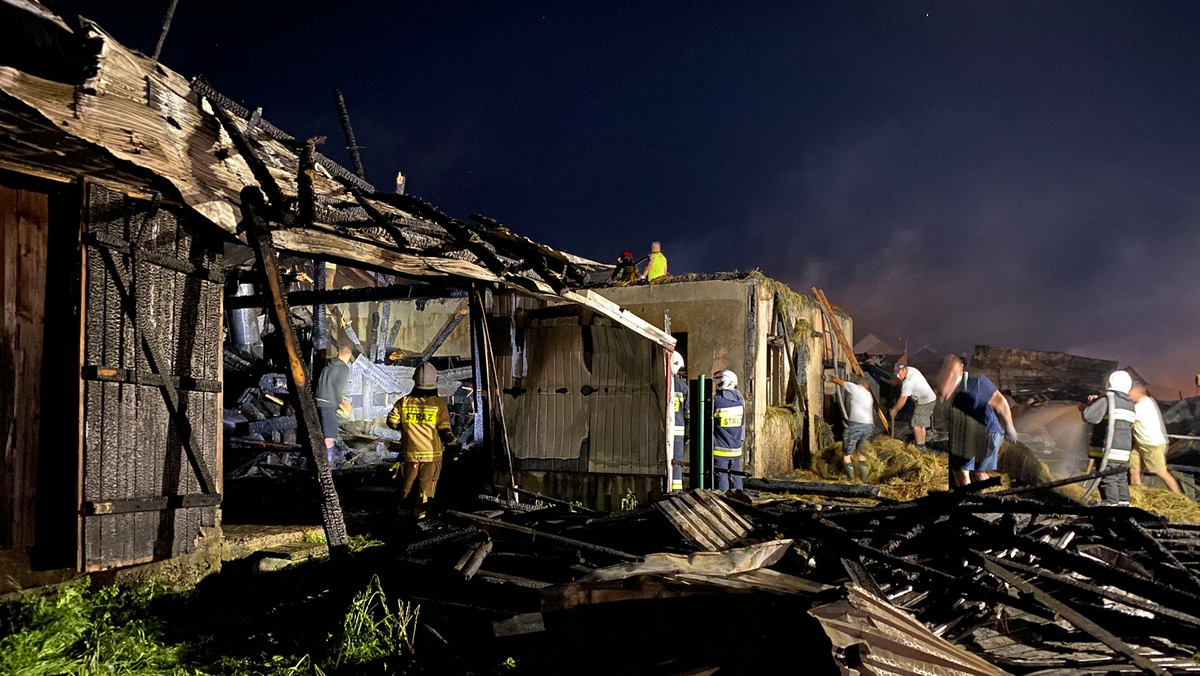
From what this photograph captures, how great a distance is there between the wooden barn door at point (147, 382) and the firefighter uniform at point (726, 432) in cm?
647

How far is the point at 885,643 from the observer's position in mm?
2766

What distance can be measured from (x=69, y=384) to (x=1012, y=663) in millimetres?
6353

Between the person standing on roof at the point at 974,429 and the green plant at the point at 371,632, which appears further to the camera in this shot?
the person standing on roof at the point at 974,429

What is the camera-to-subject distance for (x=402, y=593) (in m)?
4.68

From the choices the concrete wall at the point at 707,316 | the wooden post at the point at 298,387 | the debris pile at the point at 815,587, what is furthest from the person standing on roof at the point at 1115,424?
the wooden post at the point at 298,387

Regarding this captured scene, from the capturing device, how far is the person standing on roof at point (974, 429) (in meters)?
8.13

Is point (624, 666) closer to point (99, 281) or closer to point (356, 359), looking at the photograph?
point (99, 281)

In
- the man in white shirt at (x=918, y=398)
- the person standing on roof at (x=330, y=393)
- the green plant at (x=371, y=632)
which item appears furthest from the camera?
the man in white shirt at (x=918, y=398)

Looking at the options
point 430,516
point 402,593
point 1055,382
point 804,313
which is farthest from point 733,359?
point 1055,382

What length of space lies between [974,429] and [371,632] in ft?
25.1

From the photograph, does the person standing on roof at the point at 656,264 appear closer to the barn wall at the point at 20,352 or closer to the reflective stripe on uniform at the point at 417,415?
the reflective stripe on uniform at the point at 417,415

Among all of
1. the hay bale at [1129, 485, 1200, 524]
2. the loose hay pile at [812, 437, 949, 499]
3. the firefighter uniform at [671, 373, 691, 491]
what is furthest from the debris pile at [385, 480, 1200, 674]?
the loose hay pile at [812, 437, 949, 499]

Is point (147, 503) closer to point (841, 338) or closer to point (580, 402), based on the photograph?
point (580, 402)

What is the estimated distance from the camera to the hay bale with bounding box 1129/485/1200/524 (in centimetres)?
910
